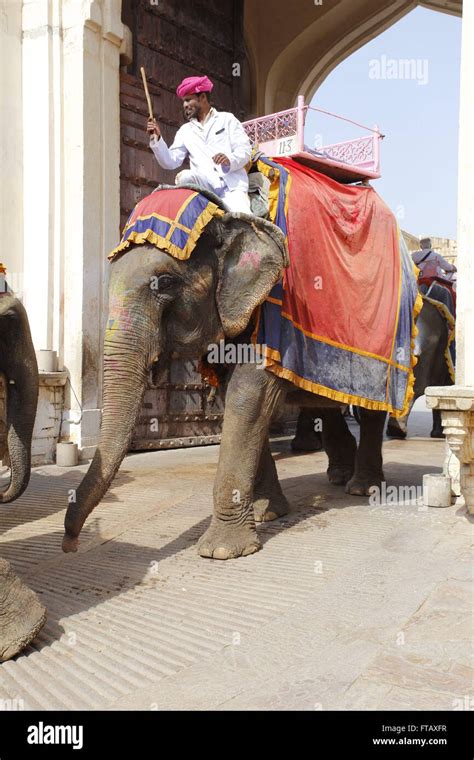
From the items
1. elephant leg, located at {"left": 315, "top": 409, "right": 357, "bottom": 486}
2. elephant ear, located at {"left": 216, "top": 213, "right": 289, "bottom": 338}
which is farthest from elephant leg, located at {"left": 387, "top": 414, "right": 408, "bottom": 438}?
elephant ear, located at {"left": 216, "top": 213, "right": 289, "bottom": 338}

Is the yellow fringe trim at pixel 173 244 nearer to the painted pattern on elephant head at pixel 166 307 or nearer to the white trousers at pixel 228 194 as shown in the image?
the painted pattern on elephant head at pixel 166 307

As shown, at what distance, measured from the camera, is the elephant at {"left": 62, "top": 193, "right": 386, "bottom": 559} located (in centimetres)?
389

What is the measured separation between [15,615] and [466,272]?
3.91 metres

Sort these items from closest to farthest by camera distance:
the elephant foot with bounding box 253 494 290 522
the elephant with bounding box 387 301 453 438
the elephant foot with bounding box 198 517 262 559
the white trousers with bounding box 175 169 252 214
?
the elephant foot with bounding box 198 517 262 559 → the white trousers with bounding box 175 169 252 214 → the elephant foot with bounding box 253 494 290 522 → the elephant with bounding box 387 301 453 438

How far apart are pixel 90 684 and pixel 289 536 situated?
2.32 m

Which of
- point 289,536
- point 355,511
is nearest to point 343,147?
point 355,511

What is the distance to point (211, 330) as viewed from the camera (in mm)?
4422

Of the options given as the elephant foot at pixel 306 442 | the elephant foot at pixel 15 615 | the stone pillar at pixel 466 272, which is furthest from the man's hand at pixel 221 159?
the elephant foot at pixel 306 442

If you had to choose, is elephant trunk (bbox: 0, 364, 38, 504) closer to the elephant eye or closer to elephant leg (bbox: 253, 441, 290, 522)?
the elephant eye

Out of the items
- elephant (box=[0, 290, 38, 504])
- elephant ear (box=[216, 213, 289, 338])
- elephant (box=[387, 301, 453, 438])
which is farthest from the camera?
elephant (box=[387, 301, 453, 438])

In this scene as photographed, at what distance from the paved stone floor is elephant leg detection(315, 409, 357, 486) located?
73 centimetres

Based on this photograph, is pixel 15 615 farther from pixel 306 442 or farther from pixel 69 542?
pixel 306 442

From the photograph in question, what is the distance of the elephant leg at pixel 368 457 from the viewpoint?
614 cm

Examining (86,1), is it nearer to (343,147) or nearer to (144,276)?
(343,147)
